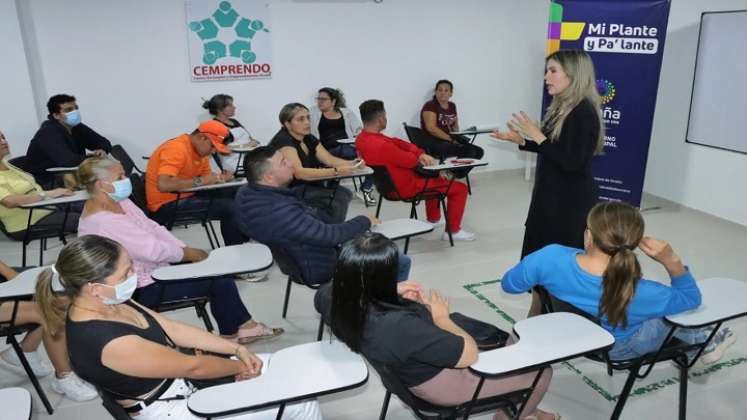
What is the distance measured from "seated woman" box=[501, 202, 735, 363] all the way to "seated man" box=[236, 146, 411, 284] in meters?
0.81

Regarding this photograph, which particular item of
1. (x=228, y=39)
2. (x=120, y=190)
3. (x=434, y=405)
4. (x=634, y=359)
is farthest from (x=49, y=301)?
(x=228, y=39)

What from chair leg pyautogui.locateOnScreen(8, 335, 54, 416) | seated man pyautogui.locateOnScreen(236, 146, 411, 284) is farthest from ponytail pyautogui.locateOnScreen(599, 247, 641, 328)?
chair leg pyautogui.locateOnScreen(8, 335, 54, 416)

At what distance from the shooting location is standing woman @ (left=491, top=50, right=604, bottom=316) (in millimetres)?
2779

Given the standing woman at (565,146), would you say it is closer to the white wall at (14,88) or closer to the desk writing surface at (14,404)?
the desk writing surface at (14,404)

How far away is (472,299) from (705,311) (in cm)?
A: 178

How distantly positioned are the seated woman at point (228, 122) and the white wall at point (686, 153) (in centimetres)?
398

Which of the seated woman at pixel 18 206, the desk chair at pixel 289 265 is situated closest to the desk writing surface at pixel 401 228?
the desk chair at pixel 289 265

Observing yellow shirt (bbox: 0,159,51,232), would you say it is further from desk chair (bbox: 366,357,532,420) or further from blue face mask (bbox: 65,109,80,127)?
desk chair (bbox: 366,357,532,420)

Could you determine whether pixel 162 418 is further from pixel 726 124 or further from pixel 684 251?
pixel 726 124

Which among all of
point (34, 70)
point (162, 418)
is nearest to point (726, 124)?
point (162, 418)

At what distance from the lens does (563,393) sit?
9.05 ft

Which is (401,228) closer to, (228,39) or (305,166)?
(305,166)

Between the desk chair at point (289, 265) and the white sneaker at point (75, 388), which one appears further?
the desk chair at point (289, 265)

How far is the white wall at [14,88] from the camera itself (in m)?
5.16
